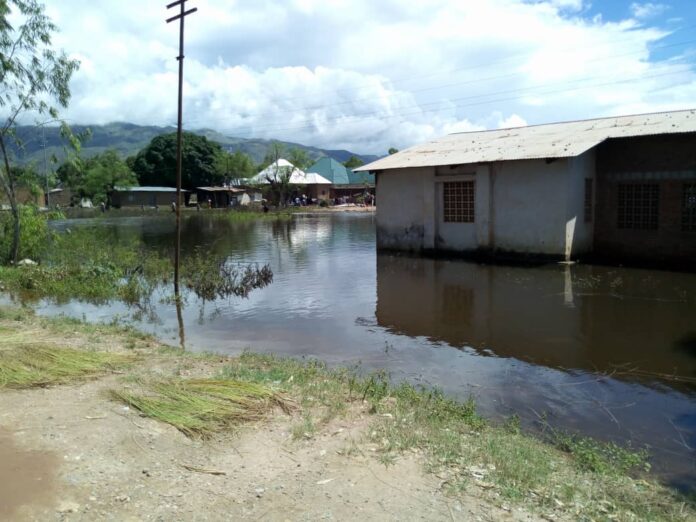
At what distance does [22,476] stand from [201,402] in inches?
66.0

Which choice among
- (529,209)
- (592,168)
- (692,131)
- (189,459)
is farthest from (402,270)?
(189,459)

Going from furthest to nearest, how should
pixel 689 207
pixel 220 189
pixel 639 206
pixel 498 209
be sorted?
pixel 220 189, pixel 498 209, pixel 639 206, pixel 689 207

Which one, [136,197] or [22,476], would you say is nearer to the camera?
[22,476]

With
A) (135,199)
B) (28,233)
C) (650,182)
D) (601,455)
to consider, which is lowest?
(601,455)

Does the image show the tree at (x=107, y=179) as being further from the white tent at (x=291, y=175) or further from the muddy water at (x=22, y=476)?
the muddy water at (x=22, y=476)

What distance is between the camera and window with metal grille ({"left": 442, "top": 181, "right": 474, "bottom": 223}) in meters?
19.5

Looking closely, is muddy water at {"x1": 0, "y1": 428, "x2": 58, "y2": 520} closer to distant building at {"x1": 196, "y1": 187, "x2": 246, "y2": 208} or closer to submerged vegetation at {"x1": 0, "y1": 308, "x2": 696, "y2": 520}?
submerged vegetation at {"x1": 0, "y1": 308, "x2": 696, "y2": 520}

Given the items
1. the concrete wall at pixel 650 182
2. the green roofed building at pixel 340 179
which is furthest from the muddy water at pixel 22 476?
the green roofed building at pixel 340 179

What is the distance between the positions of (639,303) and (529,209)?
6.29 metres

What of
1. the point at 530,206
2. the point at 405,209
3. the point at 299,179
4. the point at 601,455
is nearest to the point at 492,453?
the point at 601,455

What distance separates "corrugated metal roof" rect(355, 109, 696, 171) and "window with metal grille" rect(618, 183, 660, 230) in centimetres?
166

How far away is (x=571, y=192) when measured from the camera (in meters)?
17.0

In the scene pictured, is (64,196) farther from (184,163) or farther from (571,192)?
(571,192)

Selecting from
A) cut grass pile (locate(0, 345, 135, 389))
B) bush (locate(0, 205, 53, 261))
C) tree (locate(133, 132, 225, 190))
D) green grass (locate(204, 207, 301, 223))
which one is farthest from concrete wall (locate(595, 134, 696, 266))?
tree (locate(133, 132, 225, 190))
